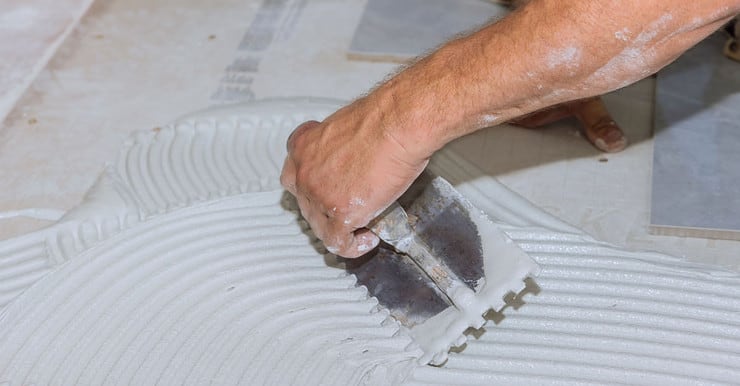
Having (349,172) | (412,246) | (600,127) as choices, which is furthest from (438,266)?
(600,127)

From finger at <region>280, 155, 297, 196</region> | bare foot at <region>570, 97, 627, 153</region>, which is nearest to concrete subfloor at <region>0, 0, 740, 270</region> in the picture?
bare foot at <region>570, 97, 627, 153</region>

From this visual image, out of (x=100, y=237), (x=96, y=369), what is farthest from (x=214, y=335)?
(x=100, y=237)

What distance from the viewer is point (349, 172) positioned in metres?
1.75

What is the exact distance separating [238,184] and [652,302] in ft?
3.87

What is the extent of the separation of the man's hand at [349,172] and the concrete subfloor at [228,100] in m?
0.84

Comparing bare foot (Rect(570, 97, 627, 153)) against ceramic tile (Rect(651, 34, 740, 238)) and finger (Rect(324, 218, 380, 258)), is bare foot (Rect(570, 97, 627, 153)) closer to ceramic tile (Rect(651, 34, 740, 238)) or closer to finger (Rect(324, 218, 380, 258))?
ceramic tile (Rect(651, 34, 740, 238))

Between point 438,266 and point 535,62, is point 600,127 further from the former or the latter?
point 535,62

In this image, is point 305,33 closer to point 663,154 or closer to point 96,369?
point 663,154

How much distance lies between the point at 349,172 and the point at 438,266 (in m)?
0.33

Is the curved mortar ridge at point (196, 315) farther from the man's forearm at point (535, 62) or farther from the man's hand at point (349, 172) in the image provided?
the man's forearm at point (535, 62)

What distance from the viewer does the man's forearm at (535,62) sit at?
4.70ft

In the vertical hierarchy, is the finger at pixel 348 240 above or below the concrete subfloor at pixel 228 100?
above

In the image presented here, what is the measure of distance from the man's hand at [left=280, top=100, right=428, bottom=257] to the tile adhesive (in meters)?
0.25

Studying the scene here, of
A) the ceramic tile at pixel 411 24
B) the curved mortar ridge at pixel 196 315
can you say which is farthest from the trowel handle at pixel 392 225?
the ceramic tile at pixel 411 24
